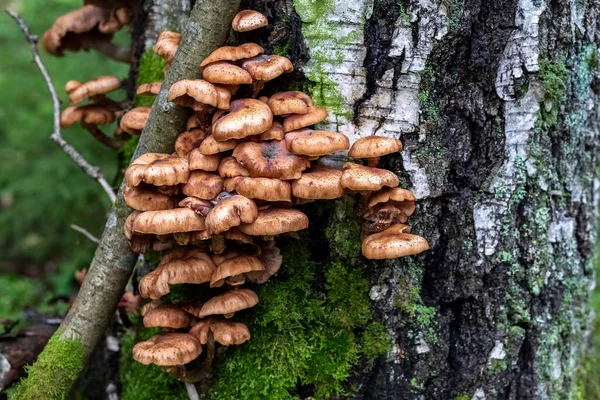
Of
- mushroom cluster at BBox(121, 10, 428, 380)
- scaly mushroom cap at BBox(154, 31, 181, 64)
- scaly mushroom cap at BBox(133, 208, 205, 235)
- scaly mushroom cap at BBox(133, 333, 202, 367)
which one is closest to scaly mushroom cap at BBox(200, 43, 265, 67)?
mushroom cluster at BBox(121, 10, 428, 380)

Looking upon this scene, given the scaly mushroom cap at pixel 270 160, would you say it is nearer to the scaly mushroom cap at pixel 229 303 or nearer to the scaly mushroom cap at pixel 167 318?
the scaly mushroom cap at pixel 229 303

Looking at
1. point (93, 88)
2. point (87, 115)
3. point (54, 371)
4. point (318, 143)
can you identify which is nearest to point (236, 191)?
point (318, 143)

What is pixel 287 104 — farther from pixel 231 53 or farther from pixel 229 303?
pixel 229 303

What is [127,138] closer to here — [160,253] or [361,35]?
[160,253]

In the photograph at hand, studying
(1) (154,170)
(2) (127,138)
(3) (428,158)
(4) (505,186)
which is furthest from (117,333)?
(4) (505,186)

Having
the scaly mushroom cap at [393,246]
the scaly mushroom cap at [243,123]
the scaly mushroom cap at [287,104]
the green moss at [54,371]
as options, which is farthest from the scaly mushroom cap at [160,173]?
the green moss at [54,371]

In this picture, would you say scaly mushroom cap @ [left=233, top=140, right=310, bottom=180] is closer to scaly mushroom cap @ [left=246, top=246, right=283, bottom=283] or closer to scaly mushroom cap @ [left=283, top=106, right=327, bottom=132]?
scaly mushroom cap @ [left=283, top=106, right=327, bottom=132]
